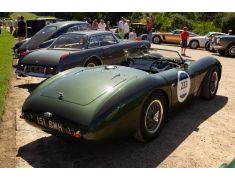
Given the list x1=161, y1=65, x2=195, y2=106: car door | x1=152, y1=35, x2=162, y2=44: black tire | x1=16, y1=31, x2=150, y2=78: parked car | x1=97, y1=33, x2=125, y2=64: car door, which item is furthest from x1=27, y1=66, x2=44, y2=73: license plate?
x1=152, y1=35, x2=162, y2=44: black tire

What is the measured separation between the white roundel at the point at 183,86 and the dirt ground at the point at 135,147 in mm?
442

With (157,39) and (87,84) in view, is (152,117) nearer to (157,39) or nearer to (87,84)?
(87,84)

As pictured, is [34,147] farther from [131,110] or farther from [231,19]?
[231,19]

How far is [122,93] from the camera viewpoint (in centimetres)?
415

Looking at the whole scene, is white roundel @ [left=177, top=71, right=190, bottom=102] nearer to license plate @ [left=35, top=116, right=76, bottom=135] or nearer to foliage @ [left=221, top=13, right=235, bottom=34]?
license plate @ [left=35, top=116, right=76, bottom=135]

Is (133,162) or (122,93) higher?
(122,93)

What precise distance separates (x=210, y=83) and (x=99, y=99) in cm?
329

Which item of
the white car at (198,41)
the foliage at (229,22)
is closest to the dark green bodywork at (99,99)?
the white car at (198,41)

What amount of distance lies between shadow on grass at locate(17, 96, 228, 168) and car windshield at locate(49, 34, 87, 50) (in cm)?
390

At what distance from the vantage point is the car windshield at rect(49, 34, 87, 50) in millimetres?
8359

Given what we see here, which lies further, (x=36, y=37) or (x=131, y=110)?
(x=36, y=37)
